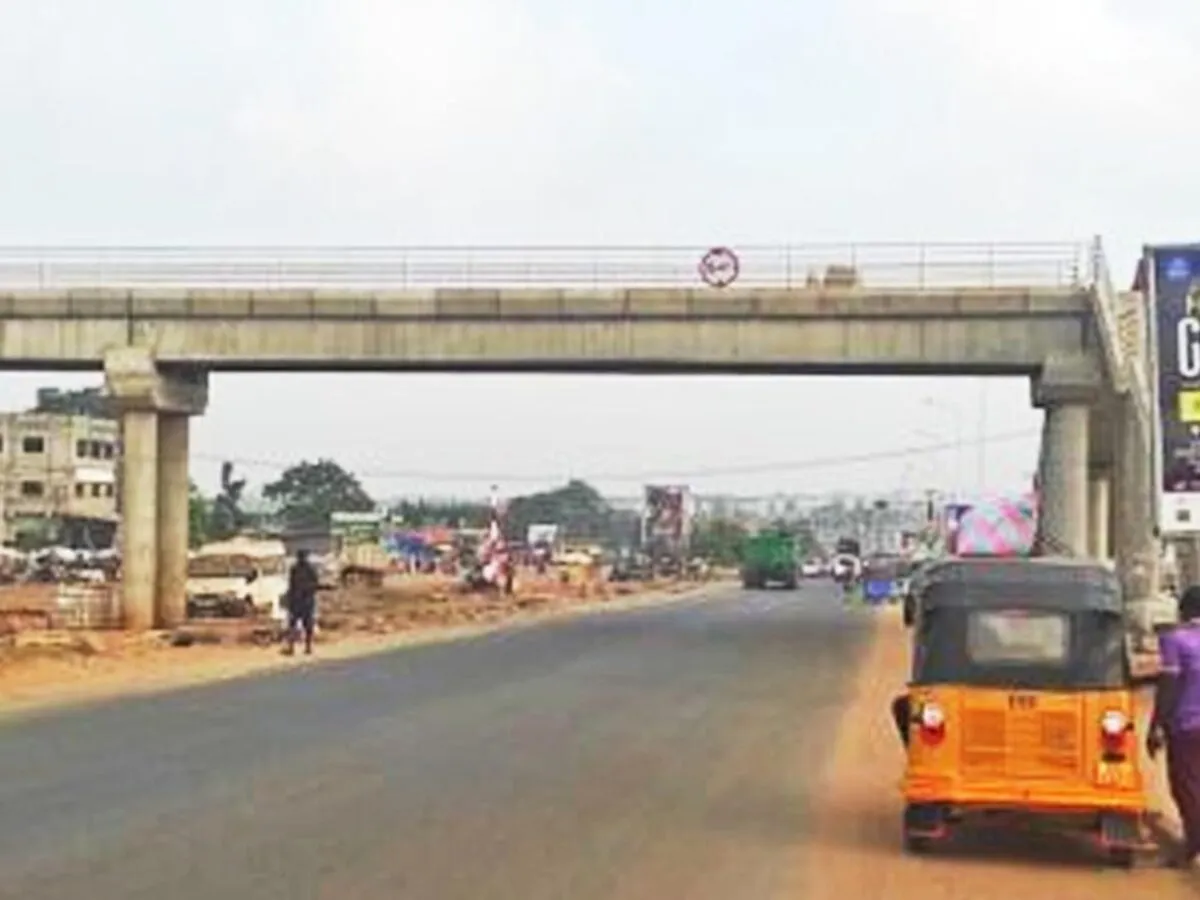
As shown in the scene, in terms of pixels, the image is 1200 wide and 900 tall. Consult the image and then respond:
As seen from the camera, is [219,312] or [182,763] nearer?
[182,763]

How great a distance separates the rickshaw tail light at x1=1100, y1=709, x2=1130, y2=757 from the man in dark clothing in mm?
28238

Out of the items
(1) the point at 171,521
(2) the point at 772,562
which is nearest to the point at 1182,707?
(1) the point at 171,521

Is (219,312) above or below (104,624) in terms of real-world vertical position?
above

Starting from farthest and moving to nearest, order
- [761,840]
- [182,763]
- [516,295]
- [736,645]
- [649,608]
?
[649,608] < [516,295] < [736,645] < [182,763] < [761,840]

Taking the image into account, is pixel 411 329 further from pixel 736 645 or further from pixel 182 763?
pixel 182 763

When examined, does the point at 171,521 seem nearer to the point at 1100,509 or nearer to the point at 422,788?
the point at 1100,509

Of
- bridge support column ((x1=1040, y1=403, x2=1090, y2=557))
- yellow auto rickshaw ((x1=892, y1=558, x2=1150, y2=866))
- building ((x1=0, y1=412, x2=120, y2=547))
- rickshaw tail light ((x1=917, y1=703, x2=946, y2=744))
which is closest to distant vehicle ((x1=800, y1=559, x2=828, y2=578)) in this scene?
building ((x1=0, y1=412, x2=120, y2=547))

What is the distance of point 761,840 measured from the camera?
1491cm

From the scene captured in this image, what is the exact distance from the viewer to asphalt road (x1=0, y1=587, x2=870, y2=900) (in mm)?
12555

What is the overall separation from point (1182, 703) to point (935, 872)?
1828mm

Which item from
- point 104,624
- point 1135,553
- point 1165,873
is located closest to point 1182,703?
point 1165,873

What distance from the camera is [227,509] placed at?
542ft

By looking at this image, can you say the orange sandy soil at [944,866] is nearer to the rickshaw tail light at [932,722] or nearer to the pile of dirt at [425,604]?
the rickshaw tail light at [932,722]

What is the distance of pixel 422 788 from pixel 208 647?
27.6 meters
